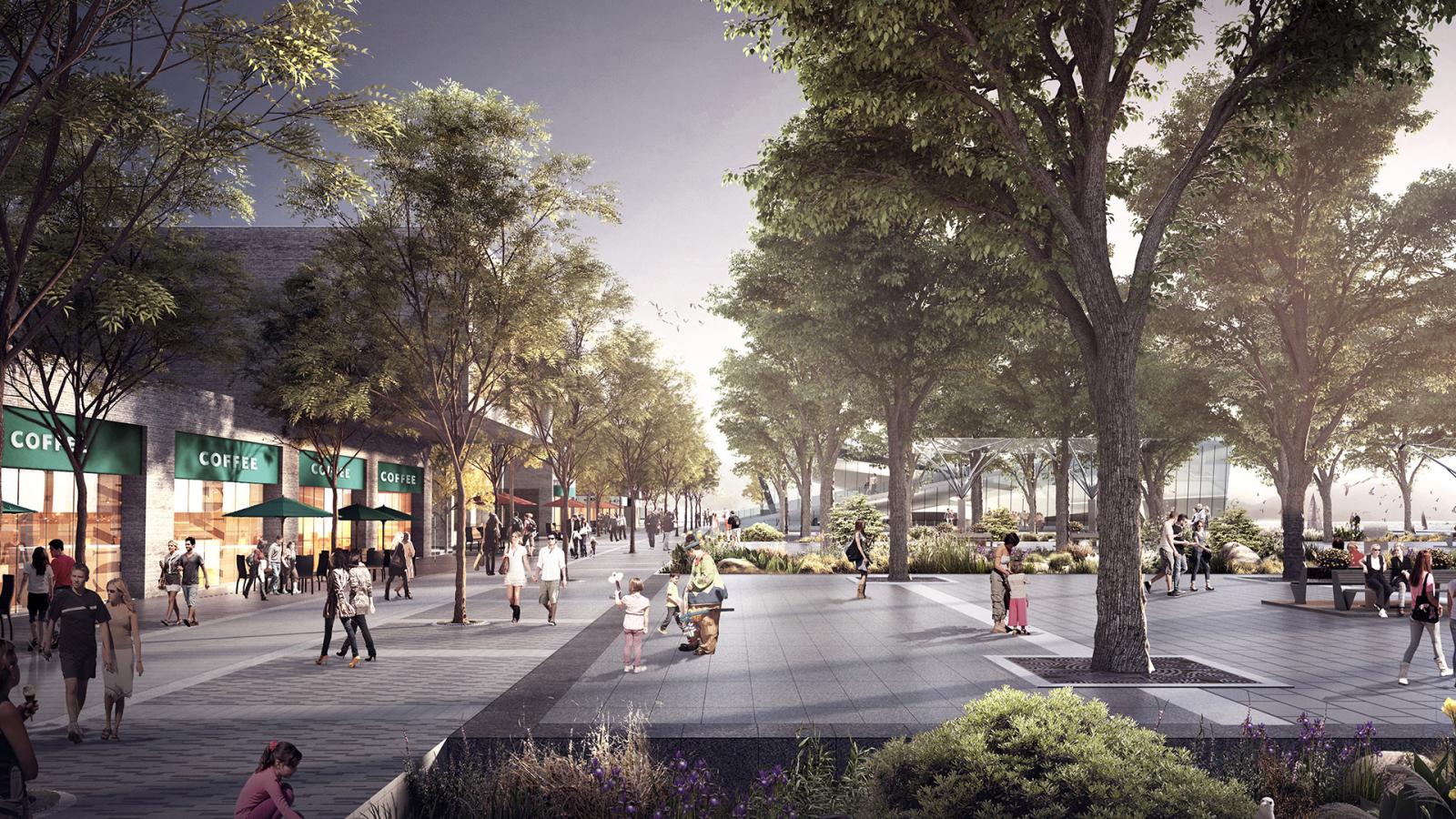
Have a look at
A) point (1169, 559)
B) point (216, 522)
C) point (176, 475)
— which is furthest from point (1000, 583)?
point (216, 522)

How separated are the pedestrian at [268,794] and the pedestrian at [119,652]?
15.9 feet

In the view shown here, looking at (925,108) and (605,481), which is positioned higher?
(925,108)

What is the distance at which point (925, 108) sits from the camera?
13.1 metres

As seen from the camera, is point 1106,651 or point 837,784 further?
point 1106,651

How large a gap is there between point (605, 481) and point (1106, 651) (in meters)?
66.2

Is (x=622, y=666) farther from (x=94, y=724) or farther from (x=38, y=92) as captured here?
(x=38, y=92)

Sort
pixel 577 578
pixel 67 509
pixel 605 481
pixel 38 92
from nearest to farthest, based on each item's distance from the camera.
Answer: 1. pixel 38 92
2. pixel 67 509
3. pixel 577 578
4. pixel 605 481

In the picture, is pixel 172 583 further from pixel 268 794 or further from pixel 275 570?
pixel 268 794

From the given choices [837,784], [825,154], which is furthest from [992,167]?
[837,784]

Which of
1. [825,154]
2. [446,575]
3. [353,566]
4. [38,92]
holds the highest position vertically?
[825,154]

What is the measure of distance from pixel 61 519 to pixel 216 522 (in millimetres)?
5960

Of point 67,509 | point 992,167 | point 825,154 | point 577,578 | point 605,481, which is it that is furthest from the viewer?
point 605,481

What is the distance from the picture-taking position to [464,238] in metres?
19.4

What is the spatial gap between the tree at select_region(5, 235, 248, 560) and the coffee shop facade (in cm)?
70
